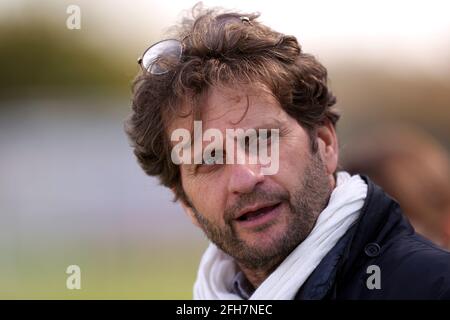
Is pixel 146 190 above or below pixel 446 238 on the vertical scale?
below

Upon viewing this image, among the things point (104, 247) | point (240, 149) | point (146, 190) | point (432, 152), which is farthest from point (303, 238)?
point (104, 247)

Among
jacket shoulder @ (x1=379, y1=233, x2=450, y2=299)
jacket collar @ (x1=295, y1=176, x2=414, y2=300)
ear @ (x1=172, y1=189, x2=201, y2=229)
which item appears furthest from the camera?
ear @ (x1=172, y1=189, x2=201, y2=229)

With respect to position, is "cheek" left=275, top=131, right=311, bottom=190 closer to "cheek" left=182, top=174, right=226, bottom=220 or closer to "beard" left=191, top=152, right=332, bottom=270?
"beard" left=191, top=152, right=332, bottom=270

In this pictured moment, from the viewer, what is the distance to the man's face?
2.29 m

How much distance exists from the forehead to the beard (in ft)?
0.85

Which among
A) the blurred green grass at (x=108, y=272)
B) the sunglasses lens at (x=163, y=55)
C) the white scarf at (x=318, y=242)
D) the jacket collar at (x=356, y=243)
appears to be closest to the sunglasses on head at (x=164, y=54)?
the sunglasses lens at (x=163, y=55)

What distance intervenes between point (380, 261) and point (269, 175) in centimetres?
51

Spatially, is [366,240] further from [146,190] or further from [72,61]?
[72,61]

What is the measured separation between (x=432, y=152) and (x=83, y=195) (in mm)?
5536

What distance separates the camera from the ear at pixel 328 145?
2584mm

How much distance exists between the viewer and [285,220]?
230 centimetres

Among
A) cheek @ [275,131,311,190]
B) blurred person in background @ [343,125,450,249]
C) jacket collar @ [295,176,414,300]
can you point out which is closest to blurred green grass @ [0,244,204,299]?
blurred person in background @ [343,125,450,249]

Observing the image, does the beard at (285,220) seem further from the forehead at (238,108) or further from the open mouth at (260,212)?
the forehead at (238,108)

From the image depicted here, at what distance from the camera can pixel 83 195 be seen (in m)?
8.79
